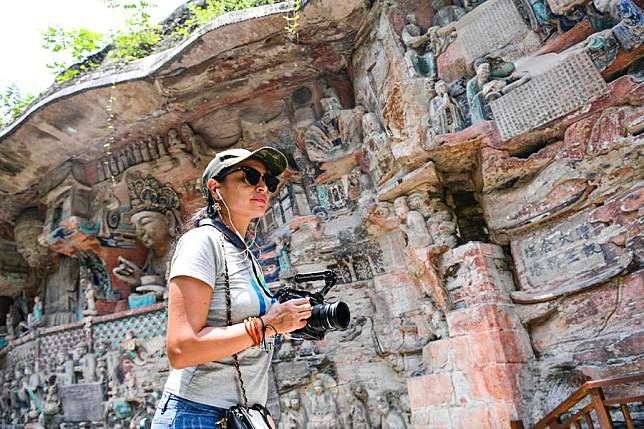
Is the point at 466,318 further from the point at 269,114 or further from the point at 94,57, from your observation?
the point at 94,57

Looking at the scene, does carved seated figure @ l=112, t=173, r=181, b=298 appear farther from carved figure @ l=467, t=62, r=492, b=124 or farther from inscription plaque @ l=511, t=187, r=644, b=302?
inscription plaque @ l=511, t=187, r=644, b=302

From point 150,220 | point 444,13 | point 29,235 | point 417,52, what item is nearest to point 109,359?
point 150,220

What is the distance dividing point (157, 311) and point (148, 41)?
4.04 meters

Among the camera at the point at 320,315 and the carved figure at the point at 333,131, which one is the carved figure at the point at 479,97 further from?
the camera at the point at 320,315

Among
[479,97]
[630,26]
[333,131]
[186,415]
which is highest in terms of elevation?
[333,131]

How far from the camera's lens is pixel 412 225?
4.97m

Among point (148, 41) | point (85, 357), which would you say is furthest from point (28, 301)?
point (148, 41)

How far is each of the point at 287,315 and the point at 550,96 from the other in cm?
386

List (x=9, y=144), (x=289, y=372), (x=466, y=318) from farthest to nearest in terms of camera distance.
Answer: (x=9, y=144) → (x=289, y=372) → (x=466, y=318)

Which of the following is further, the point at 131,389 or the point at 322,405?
the point at 131,389

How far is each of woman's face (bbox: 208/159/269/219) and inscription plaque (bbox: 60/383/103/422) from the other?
6817 mm

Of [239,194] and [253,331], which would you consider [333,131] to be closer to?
[239,194]

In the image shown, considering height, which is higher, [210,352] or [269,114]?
[269,114]

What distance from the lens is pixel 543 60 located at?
14.1 ft
